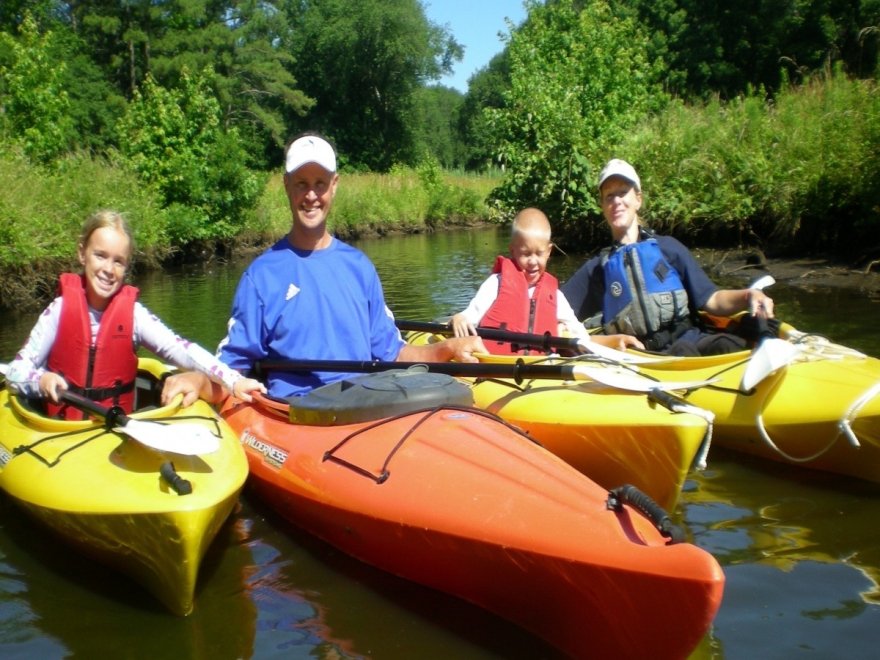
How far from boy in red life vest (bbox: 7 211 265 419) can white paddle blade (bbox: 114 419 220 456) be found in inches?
18.5

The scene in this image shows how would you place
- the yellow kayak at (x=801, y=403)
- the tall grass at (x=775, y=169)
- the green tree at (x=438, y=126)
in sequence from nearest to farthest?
the yellow kayak at (x=801, y=403) → the tall grass at (x=775, y=169) → the green tree at (x=438, y=126)

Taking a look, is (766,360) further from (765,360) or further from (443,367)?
(443,367)

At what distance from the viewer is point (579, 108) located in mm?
15492

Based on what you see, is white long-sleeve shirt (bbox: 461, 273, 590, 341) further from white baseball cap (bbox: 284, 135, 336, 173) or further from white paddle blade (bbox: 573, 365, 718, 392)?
white baseball cap (bbox: 284, 135, 336, 173)

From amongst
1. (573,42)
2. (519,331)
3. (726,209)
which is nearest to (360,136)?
(573,42)

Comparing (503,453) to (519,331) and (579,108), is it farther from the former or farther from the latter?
(579,108)

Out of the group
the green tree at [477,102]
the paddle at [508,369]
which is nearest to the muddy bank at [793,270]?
the paddle at [508,369]

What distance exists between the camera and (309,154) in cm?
364

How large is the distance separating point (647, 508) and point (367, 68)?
137 feet

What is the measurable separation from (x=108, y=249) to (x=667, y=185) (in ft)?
32.4

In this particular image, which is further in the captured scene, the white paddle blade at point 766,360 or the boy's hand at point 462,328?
the boy's hand at point 462,328

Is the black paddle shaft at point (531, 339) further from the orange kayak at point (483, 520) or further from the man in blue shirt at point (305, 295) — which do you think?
the orange kayak at point (483, 520)

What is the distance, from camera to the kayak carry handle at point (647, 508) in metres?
2.41

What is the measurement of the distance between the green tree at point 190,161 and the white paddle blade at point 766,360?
14553mm
